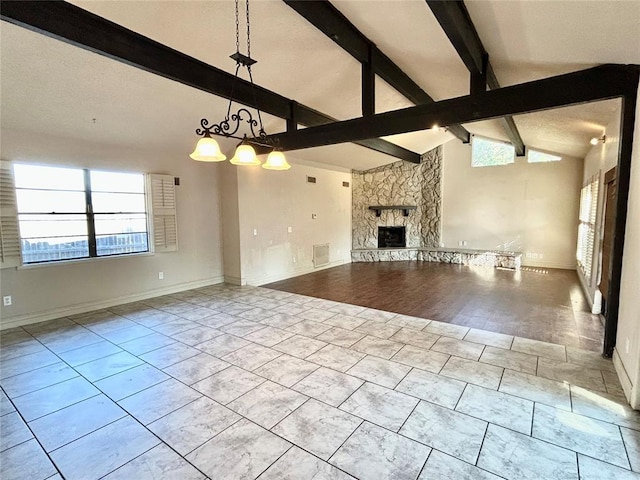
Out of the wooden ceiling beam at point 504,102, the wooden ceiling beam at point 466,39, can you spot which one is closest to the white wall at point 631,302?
the wooden ceiling beam at point 504,102

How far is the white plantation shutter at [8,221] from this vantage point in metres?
3.76

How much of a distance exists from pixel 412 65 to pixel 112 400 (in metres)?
4.39

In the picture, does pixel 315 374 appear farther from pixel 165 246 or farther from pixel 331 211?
pixel 331 211

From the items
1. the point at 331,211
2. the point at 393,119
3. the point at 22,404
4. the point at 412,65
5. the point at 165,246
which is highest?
the point at 412,65

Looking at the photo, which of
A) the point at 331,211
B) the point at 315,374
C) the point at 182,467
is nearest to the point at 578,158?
the point at 331,211

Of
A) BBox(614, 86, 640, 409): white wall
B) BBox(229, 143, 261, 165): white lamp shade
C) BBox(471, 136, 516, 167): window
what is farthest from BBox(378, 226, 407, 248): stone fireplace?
BBox(229, 143, 261, 165): white lamp shade

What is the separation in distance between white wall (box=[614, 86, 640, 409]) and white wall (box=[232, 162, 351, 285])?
5245 millimetres

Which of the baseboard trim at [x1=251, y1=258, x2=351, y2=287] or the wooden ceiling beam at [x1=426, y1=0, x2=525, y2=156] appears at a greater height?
the wooden ceiling beam at [x1=426, y1=0, x2=525, y2=156]

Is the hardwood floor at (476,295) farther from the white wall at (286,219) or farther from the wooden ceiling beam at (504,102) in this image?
the wooden ceiling beam at (504,102)

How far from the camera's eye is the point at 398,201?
30.7 feet

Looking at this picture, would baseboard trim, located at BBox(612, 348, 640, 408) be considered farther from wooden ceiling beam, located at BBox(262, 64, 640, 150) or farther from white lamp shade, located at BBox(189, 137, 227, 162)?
white lamp shade, located at BBox(189, 137, 227, 162)

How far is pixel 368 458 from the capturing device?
71.4 inches

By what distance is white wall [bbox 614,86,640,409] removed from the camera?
7.48ft

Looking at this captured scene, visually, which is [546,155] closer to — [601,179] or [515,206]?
[515,206]
